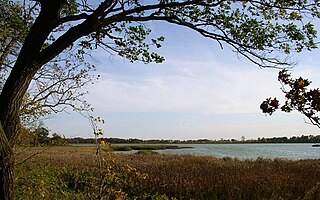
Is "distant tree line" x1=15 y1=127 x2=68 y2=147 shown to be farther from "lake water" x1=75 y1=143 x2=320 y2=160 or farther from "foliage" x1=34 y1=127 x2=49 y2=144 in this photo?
"lake water" x1=75 y1=143 x2=320 y2=160

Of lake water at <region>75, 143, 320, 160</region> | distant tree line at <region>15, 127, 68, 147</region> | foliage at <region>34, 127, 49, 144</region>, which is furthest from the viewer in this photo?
lake water at <region>75, 143, 320, 160</region>

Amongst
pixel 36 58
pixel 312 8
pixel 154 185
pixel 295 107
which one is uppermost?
pixel 312 8

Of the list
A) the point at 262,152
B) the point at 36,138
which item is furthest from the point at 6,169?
the point at 262,152

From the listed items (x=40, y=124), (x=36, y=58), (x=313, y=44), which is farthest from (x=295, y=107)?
(x=40, y=124)

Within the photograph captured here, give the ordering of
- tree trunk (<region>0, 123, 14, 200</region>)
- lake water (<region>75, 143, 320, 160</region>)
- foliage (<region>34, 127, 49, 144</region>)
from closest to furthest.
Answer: tree trunk (<region>0, 123, 14, 200</region>) → foliage (<region>34, 127, 49, 144</region>) → lake water (<region>75, 143, 320, 160</region>)

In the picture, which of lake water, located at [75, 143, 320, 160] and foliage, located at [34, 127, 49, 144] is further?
lake water, located at [75, 143, 320, 160]

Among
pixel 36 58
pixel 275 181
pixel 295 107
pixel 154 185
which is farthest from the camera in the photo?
pixel 154 185

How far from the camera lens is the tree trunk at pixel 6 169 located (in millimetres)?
4090

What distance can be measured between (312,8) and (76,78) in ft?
26.9

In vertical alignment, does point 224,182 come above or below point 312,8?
below

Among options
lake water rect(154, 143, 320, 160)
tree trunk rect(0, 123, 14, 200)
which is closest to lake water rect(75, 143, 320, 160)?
lake water rect(154, 143, 320, 160)

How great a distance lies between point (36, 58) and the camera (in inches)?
175

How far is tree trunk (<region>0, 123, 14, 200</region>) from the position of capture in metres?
4.09

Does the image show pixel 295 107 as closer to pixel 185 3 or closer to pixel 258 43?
pixel 258 43
